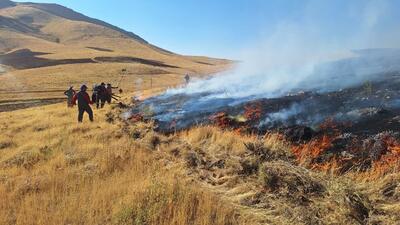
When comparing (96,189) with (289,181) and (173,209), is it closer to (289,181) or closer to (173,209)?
(173,209)

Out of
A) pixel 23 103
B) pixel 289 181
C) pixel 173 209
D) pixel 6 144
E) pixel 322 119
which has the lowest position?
pixel 23 103

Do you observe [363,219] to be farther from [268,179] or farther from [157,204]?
[157,204]

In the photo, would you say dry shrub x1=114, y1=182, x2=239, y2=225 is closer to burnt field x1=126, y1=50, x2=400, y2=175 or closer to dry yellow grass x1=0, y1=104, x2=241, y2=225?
dry yellow grass x1=0, y1=104, x2=241, y2=225

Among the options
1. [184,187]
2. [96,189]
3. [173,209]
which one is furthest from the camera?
[96,189]

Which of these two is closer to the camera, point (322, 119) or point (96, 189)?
point (96, 189)

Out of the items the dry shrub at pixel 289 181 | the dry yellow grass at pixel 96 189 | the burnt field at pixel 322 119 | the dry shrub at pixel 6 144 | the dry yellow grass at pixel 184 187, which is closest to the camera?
the dry yellow grass at pixel 184 187

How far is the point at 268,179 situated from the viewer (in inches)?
369

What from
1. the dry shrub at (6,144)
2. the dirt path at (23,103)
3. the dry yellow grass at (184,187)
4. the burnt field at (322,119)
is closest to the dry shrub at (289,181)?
the dry yellow grass at (184,187)

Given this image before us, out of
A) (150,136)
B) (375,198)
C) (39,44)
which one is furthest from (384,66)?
(39,44)

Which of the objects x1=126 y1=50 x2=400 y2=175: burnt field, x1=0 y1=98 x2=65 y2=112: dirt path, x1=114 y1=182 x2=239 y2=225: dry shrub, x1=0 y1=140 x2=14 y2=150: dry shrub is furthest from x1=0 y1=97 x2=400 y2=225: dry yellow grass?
x1=0 y1=98 x2=65 y2=112: dirt path

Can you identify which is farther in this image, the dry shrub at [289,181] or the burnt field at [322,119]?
the burnt field at [322,119]

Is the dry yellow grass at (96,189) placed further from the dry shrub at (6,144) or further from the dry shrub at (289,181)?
the dry shrub at (6,144)

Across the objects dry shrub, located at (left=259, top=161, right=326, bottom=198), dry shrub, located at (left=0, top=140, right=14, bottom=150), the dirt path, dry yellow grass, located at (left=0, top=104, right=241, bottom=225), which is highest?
dry shrub, located at (left=259, top=161, right=326, bottom=198)

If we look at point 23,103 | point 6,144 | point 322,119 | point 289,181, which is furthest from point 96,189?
point 23,103
